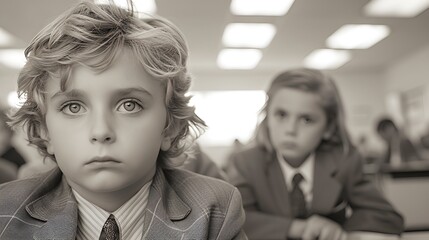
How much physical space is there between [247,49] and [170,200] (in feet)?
1.42

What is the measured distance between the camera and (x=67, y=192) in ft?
1.70

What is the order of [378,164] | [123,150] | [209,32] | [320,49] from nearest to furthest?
1. [123,150]
2. [209,32]
3. [320,49]
4. [378,164]

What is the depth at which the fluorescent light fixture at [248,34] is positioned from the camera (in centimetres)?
80

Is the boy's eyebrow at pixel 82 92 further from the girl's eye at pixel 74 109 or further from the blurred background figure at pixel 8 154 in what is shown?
the blurred background figure at pixel 8 154

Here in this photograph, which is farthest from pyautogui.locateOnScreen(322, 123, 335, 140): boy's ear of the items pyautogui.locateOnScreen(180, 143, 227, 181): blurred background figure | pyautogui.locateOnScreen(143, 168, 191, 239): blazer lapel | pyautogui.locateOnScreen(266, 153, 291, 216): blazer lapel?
pyautogui.locateOnScreen(143, 168, 191, 239): blazer lapel

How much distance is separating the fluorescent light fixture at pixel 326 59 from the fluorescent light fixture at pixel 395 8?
0.11m

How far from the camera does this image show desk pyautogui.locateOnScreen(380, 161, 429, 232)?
909mm

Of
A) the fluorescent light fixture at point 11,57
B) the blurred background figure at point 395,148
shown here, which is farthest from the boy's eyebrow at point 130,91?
the blurred background figure at point 395,148

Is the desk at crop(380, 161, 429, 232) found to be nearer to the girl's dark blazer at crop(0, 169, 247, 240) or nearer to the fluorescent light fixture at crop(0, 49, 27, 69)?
the girl's dark blazer at crop(0, 169, 247, 240)

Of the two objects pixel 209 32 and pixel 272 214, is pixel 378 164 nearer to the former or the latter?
pixel 272 214

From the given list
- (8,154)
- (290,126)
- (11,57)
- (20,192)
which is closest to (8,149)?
(8,154)

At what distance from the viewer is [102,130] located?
409 millimetres

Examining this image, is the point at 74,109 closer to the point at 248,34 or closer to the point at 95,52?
the point at 95,52

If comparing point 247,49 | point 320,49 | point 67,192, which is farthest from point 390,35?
point 67,192
